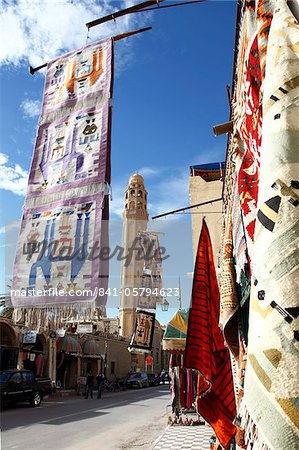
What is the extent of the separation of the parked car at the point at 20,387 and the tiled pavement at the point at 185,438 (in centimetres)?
800

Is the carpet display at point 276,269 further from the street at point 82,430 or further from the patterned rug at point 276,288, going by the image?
the street at point 82,430

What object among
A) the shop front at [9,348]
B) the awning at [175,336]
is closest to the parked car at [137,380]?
the shop front at [9,348]

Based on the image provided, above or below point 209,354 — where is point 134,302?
above

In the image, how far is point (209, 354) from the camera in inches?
140

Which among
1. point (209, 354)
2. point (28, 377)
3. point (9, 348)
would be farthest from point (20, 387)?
point (209, 354)

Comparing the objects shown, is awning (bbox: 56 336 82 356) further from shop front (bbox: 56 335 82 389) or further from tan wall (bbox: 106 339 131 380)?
tan wall (bbox: 106 339 131 380)

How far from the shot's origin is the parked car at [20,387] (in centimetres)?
1541

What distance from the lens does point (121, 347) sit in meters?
42.9

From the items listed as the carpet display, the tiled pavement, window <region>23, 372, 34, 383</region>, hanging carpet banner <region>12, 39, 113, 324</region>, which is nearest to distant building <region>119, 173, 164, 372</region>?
window <region>23, 372, 34, 383</region>

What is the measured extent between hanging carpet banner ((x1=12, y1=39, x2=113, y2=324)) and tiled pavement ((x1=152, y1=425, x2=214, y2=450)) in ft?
15.3

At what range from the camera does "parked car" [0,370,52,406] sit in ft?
50.6

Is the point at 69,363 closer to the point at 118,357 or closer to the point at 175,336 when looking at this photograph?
the point at 118,357

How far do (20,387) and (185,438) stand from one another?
9.99 m

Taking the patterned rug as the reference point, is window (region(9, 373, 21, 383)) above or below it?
below
